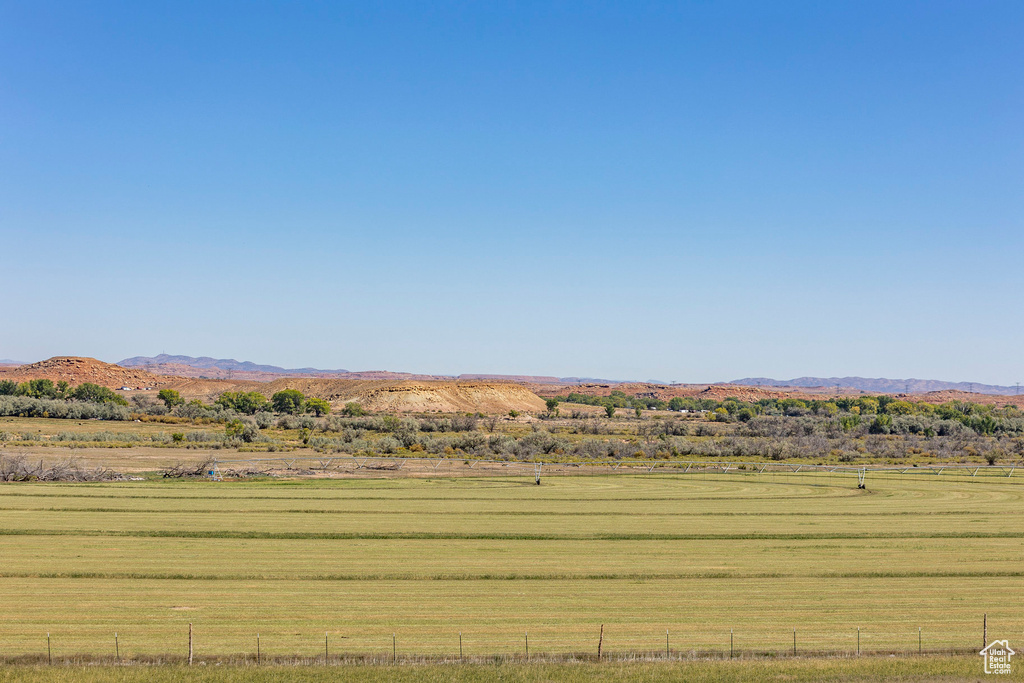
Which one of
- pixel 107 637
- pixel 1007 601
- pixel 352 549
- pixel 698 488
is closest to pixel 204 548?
pixel 352 549

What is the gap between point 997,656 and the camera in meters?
18.4

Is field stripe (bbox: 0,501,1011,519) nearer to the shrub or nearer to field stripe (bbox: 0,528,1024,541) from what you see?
field stripe (bbox: 0,528,1024,541)

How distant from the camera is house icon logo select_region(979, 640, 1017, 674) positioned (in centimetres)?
1739

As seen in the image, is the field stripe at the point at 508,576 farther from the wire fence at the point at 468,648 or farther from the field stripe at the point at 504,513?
the field stripe at the point at 504,513

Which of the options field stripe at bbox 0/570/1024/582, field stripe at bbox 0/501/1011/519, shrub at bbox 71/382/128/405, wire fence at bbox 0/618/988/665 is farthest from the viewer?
shrub at bbox 71/382/128/405

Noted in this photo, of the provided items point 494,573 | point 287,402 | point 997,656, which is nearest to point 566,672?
point 494,573

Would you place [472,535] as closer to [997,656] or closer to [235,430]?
[997,656]

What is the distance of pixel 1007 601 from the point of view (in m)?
23.1

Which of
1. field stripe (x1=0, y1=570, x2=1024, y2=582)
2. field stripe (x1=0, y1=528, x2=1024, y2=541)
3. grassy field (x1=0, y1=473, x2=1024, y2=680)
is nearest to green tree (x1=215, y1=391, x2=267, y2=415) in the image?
grassy field (x1=0, y1=473, x2=1024, y2=680)

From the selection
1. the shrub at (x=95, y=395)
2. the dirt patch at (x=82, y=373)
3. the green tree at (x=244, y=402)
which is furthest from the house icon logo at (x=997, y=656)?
the dirt patch at (x=82, y=373)

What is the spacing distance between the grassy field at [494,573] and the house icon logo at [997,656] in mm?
635

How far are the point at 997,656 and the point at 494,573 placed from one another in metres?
13.9

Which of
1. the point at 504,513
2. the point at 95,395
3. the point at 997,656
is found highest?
the point at 95,395

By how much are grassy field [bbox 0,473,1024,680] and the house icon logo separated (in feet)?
2.08
